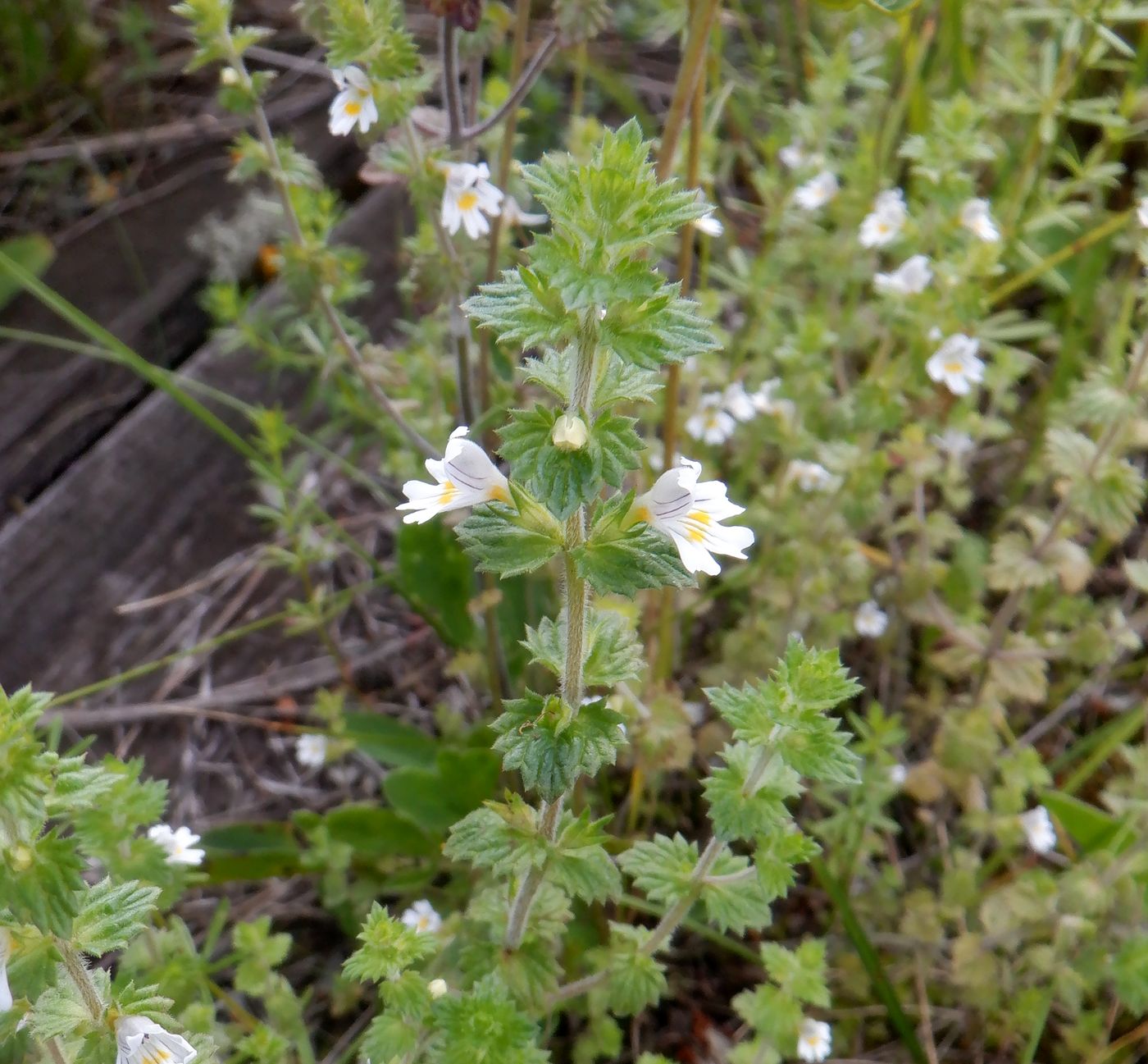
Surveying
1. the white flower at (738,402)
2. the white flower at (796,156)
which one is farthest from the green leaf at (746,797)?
the white flower at (796,156)

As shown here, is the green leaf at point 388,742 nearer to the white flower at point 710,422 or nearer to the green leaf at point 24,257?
the white flower at point 710,422

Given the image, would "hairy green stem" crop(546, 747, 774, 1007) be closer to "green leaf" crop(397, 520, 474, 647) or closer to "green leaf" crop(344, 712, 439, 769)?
"green leaf" crop(344, 712, 439, 769)

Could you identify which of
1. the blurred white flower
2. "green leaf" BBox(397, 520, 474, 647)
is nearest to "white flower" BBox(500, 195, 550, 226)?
"green leaf" BBox(397, 520, 474, 647)

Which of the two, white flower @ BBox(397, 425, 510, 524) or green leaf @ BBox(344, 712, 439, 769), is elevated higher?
white flower @ BBox(397, 425, 510, 524)

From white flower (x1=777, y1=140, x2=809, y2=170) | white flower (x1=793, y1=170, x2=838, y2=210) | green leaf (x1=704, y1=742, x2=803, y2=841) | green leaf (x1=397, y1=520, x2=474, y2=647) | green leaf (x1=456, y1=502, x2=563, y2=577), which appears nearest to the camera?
green leaf (x1=456, y1=502, x2=563, y2=577)

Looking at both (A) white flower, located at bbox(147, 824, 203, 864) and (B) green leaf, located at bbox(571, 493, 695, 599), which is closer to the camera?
(B) green leaf, located at bbox(571, 493, 695, 599)

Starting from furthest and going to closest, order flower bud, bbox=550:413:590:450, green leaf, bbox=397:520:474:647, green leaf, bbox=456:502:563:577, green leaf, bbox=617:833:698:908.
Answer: green leaf, bbox=397:520:474:647 < green leaf, bbox=617:833:698:908 < green leaf, bbox=456:502:563:577 < flower bud, bbox=550:413:590:450

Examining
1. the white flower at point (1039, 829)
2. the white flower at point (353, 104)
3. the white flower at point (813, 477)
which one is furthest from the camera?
the white flower at point (813, 477)

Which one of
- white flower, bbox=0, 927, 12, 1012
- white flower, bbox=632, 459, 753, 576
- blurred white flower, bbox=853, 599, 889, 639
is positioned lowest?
blurred white flower, bbox=853, 599, 889, 639
